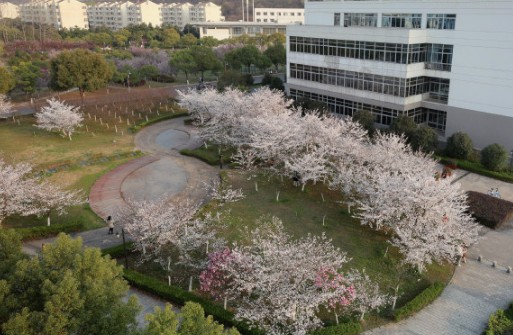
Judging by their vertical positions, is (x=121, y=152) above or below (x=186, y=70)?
below

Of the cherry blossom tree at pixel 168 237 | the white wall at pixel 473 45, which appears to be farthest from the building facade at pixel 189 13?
the cherry blossom tree at pixel 168 237

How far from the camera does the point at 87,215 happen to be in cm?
2403

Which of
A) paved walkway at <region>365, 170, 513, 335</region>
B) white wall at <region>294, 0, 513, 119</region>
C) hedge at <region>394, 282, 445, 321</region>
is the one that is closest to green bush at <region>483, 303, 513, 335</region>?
paved walkway at <region>365, 170, 513, 335</region>

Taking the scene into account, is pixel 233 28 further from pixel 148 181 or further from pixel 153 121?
pixel 148 181

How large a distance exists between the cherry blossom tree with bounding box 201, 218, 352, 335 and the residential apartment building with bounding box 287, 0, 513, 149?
21.4m

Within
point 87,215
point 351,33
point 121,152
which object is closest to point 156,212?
point 87,215

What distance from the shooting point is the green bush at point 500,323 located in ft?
49.2

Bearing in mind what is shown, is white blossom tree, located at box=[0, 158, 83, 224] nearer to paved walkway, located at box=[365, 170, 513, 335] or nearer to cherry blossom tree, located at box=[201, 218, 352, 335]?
cherry blossom tree, located at box=[201, 218, 352, 335]

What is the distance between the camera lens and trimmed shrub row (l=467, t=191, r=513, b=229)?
2233 cm

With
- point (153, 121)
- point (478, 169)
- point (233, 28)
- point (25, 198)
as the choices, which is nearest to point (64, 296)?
point (25, 198)

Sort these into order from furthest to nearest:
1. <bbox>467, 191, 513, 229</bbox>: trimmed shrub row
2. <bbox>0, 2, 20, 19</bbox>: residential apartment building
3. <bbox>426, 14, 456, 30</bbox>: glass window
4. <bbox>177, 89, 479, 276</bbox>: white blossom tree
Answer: <bbox>0, 2, 20, 19</bbox>: residential apartment building < <bbox>426, 14, 456, 30</bbox>: glass window < <bbox>467, 191, 513, 229</bbox>: trimmed shrub row < <bbox>177, 89, 479, 276</bbox>: white blossom tree

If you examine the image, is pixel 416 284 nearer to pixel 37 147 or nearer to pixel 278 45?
pixel 37 147

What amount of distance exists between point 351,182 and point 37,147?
24.7 metres

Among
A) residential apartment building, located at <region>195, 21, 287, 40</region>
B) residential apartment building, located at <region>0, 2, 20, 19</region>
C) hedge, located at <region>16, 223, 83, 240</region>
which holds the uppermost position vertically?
residential apartment building, located at <region>0, 2, 20, 19</region>
